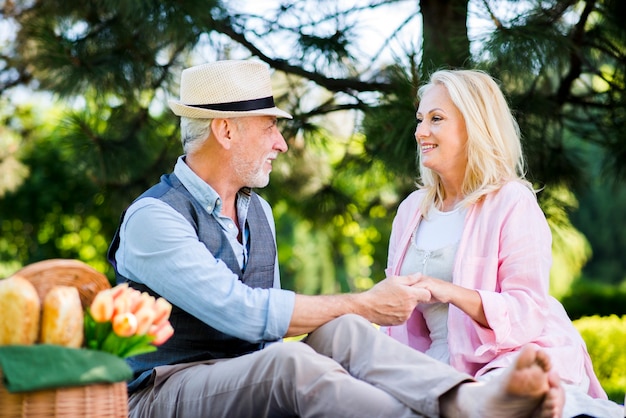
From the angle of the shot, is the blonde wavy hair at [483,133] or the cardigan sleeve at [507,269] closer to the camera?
the cardigan sleeve at [507,269]

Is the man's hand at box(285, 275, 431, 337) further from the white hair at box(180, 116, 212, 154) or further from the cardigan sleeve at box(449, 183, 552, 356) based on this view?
the white hair at box(180, 116, 212, 154)

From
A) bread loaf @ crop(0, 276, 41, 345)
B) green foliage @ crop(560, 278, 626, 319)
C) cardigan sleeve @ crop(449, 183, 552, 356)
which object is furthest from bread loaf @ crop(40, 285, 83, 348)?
green foliage @ crop(560, 278, 626, 319)

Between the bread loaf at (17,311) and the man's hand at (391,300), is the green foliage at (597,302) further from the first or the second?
the bread loaf at (17,311)

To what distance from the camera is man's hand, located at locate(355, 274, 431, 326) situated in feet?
8.87

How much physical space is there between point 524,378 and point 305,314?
740 mm

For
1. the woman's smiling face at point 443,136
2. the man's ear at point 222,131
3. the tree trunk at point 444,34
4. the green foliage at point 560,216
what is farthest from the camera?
the green foliage at point 560,216


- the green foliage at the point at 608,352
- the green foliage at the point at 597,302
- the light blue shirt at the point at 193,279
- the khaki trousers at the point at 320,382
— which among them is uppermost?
the light blue shirt at the point at 193,279

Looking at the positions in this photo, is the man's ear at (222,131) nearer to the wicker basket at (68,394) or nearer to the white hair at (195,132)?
the white hair at (195,132)

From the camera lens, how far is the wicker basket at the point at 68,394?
1923 mm

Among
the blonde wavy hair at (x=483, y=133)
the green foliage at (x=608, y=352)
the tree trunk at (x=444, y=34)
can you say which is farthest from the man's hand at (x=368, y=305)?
the green foliage at (x=608, y=352)

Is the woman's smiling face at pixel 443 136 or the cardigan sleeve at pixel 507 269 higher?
the woman's smiling face at pixel 443 136

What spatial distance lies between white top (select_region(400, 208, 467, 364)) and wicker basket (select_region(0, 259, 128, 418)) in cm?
125

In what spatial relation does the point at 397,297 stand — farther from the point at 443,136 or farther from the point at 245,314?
the point at 443,136

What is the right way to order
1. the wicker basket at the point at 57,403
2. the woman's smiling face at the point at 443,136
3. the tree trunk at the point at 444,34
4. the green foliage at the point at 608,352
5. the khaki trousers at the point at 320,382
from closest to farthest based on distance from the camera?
the wicker basket at the point at 57,403 → the khaki trousers at the point at 320,382 → the woman's smiling face at the point at 443,136 → the tree trunk at the point at 444,34 → the green foliage at the point at 608,352
